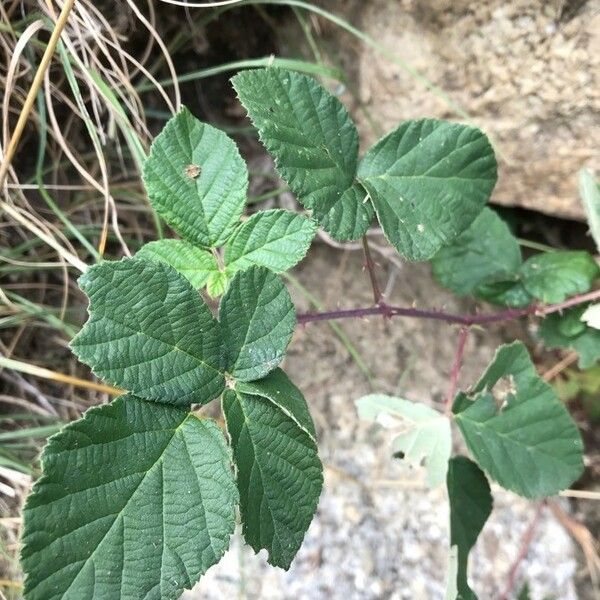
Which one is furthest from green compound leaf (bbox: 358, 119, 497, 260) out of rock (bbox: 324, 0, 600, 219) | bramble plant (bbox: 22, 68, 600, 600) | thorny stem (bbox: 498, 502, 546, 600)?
thorny stem (bbox: 498, 502, 546, 600)

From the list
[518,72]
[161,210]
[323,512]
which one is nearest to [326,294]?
[323,512]

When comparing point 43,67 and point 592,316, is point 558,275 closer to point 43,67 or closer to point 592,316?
point 592,316

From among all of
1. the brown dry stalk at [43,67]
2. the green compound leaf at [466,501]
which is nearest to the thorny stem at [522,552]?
the green compound leaf at [466,501]

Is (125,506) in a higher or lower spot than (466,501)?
higher

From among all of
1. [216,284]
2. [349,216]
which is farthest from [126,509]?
[349,216]

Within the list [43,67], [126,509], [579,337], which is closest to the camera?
[126,509]

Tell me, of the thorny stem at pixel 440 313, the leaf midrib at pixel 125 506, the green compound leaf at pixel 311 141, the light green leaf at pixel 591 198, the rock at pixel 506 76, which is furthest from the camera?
the rock at pixel 506 76

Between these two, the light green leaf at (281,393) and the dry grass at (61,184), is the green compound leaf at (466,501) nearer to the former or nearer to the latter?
the light green leaf at (281,393)
